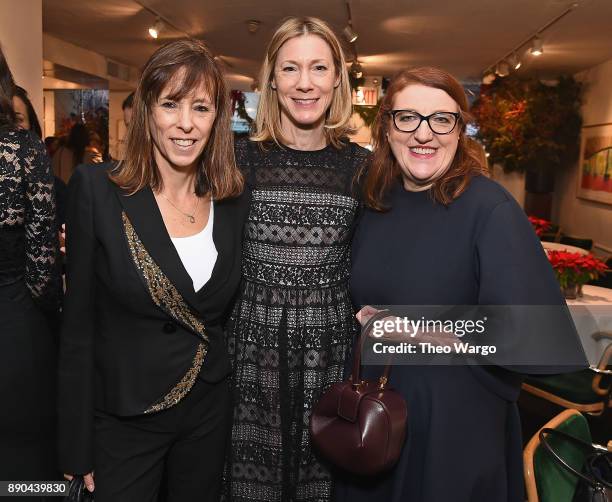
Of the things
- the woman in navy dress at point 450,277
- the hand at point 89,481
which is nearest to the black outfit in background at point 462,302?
the woman in navy dress at point 450,277

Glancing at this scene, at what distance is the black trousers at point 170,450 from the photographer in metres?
1.59

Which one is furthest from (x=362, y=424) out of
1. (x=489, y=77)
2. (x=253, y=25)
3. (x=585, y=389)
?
(x=489, y=77)

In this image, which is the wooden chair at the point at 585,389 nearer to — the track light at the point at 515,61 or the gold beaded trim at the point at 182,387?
the gold beaded trim at the point at 182,387

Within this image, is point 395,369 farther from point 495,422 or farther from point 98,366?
point 98,366

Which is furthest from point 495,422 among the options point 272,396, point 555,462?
point 272,396

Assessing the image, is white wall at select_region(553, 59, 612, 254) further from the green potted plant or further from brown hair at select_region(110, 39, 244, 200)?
brown hair at select_region(110, 39, 244, 200)

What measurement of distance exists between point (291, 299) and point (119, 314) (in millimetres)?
582

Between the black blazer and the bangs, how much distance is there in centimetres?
24

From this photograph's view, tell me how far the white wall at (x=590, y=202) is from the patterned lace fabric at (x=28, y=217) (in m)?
7.98

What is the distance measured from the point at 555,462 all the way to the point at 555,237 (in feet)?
20.7

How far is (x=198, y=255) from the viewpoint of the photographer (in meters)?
1.68

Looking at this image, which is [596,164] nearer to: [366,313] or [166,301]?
[366,313]

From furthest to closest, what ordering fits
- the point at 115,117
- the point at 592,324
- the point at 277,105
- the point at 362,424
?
the point at 115,117
the point at 592,324
the point at 277,105
the point at 362,424

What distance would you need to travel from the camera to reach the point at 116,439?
63.2 inches
